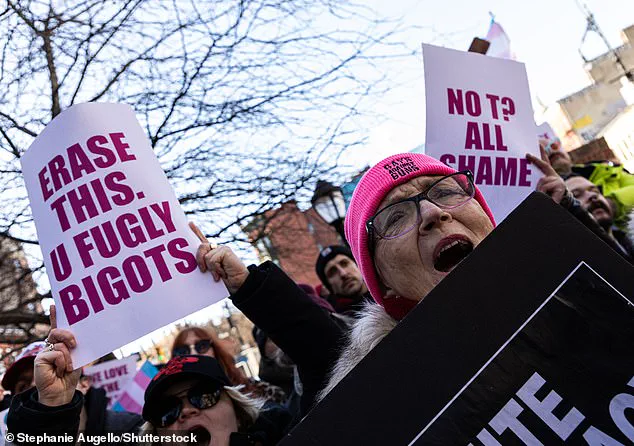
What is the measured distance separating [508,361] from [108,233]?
5.29 ft

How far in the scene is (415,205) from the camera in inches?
71.4

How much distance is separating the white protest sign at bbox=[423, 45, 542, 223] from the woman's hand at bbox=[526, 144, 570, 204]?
0.10 ft

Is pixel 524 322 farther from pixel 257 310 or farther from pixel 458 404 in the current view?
pixel 257 310

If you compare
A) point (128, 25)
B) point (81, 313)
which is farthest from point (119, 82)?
point (81, 313)

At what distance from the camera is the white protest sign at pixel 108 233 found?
6.93 feet

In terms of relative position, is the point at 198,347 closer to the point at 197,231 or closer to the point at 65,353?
the point at 197,231

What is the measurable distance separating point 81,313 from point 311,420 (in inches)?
54.0

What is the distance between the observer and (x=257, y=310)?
2.23 m

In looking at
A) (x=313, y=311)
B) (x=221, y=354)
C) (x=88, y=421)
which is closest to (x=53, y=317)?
(x=313, y=311)

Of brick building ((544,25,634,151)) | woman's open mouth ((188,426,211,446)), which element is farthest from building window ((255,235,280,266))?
brick building ((544,25,634,151))

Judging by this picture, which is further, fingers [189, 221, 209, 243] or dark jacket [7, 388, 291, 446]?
fingers [189, 221, 209, 243]

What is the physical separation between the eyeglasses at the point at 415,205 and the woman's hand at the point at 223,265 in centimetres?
56

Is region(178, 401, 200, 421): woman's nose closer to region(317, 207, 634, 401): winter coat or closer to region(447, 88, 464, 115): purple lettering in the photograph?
region(317, 207, 634, 401): winter coat

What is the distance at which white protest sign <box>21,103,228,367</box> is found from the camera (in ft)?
6.93
